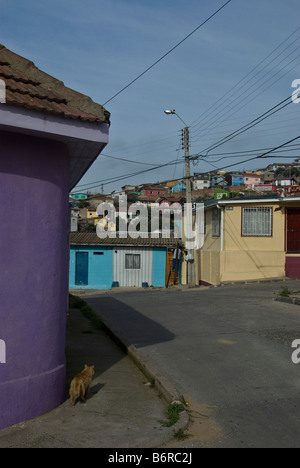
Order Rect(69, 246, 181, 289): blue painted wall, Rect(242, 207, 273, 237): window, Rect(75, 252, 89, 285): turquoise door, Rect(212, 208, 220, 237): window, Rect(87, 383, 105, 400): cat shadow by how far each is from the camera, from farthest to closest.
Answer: Rect(75, 252, 89, 285): turquoise door < Rect(69, 246, 181, 289): blue painted wall < Rect(212, 208, 220, 237): window < Rect(242, 207, 273, 237): window < Rect(87, 383, 105, 400): cat shadow

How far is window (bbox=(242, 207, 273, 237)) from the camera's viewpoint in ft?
75.5

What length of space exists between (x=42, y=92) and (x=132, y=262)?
998 inches

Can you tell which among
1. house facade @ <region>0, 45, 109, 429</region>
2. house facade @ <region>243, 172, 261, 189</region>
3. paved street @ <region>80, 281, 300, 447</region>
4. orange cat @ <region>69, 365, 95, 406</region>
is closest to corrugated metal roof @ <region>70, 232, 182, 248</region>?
paved street @ <region>80, 281, 300, 447</region>

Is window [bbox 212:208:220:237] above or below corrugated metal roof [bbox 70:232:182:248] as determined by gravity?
above

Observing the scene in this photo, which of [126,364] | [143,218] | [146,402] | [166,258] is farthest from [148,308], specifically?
[143,218]

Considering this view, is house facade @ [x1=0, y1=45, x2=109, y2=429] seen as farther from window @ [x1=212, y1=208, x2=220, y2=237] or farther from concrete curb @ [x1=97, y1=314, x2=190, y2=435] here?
window @ [x1=212, y1=208, x2=220, y2=237]

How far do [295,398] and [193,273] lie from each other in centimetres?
1945

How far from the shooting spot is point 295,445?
4906 mm

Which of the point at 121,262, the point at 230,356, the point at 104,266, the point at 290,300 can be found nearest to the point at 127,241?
the point at 121,262

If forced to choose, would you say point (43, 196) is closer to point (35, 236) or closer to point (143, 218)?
point (35, 236)

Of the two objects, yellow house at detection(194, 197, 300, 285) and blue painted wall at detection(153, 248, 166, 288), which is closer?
yellow house at detection(194, 197, 300, 285)

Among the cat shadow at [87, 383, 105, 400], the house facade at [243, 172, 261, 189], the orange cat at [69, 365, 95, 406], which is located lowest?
the cat shadow at [87, 383, 105, 400]

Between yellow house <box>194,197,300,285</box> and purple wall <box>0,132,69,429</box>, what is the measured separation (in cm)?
1778

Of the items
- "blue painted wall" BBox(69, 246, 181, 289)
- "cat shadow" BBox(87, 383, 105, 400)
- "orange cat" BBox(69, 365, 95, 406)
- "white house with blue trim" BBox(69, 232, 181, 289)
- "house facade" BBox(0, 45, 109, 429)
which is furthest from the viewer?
"blue painted wall" BBox(69, 246, 181, 289)
